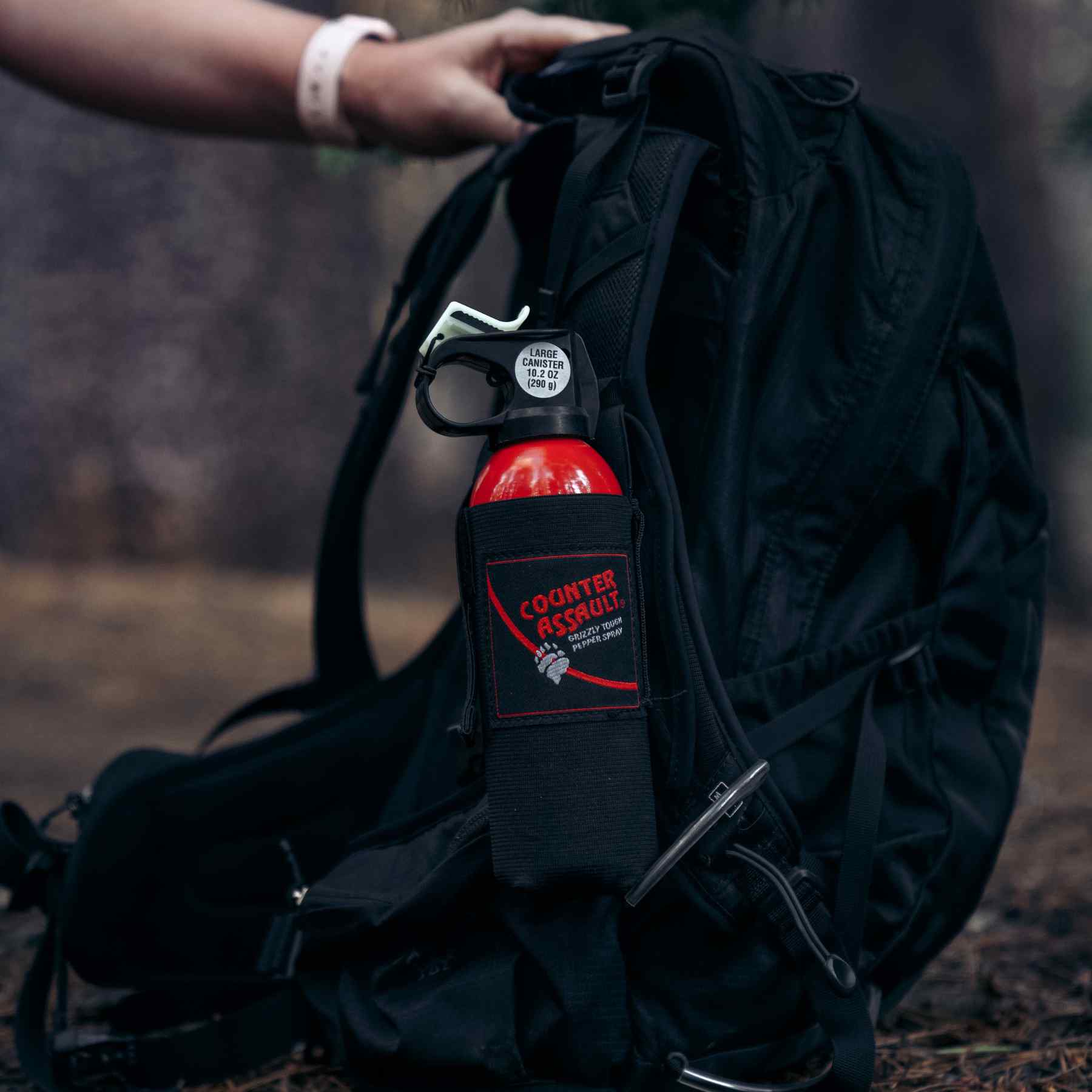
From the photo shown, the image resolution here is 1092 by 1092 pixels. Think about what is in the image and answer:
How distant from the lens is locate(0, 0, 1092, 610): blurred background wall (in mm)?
4293

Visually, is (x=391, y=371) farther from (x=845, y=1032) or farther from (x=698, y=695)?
(x=845, y=1032)

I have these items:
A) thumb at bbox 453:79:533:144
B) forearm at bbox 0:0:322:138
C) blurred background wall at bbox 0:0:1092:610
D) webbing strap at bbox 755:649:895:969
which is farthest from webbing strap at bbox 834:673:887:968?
blurred background wall at bbox 0:0:1092:610

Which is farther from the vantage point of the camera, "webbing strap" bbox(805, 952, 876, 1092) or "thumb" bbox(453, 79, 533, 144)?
"thumb" bbox(453, 79, 533, 144)

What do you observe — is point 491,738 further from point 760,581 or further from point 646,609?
point 760,581

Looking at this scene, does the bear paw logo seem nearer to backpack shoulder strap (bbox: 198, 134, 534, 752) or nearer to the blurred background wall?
backpack shoulder strap (bbox: 198, 134, 534, 752)

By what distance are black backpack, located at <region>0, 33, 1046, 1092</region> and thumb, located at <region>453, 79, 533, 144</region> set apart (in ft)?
0.48

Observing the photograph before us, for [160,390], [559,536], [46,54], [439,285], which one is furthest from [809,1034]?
[160,390]

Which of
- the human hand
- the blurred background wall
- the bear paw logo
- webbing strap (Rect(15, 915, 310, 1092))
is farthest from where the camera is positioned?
the blurred background wall

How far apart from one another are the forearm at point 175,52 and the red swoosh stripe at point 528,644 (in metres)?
0.89

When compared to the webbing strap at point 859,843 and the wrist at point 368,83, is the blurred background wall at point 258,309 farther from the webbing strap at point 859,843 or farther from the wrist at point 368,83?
the webbing strap at point 859,843

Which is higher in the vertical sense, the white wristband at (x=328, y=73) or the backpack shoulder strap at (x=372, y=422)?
the white wristband at (x=328, y=73)

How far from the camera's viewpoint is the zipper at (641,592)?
90 cm

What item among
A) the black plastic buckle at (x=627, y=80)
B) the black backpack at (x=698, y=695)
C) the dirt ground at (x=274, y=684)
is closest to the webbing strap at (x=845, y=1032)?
the black backpack at (x=698, y=695)

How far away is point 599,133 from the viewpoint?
108 cm
